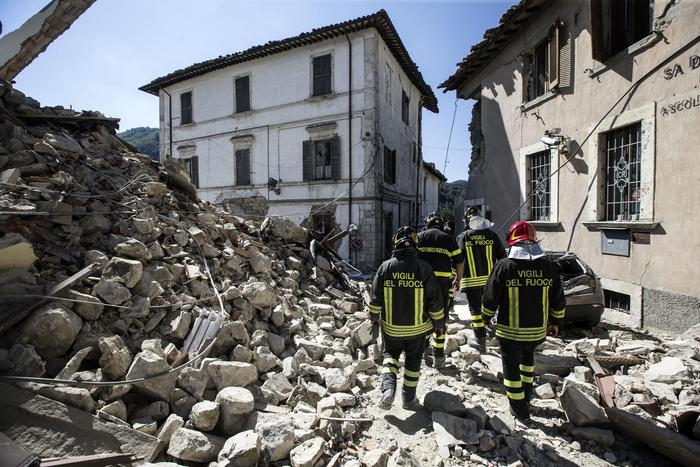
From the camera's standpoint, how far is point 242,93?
15742mm

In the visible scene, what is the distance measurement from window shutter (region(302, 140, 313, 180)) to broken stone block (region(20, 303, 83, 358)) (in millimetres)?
11840

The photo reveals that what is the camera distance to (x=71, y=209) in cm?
410

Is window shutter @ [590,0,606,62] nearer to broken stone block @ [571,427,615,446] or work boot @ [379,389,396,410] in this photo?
broken stone block @ [571,427,615,446]

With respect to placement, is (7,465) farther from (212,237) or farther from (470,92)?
(470,92)

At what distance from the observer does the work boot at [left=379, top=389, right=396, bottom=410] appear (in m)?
3.42

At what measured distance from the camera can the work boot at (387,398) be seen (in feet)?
11.2

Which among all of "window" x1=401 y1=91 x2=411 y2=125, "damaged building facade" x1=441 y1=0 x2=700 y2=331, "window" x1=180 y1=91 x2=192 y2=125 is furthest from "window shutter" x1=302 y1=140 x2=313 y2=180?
"damaged building facade" x1=441 y1=0 x2=700 y2=331

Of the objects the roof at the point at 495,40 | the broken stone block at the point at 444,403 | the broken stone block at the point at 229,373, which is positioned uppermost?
the roof at the point at 495,40

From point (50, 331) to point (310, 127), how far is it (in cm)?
1246

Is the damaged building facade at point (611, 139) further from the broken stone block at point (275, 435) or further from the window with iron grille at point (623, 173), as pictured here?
the broken stone block at point (275, 435)

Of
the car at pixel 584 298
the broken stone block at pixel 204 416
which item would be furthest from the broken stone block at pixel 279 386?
the car at pixel 584 298

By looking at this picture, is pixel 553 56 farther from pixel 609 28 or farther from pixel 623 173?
pixel 623 173

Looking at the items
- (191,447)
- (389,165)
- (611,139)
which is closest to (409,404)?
(191,447)

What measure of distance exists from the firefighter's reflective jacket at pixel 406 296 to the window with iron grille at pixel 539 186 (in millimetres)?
6481
